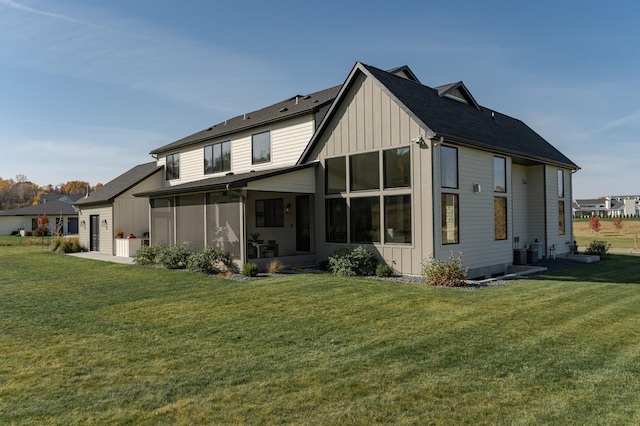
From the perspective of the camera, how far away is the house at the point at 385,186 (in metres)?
12.2

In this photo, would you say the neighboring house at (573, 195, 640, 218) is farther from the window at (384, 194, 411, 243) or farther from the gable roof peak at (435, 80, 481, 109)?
the window at (384, 194, 411, 243)

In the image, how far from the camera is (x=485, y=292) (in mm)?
9766

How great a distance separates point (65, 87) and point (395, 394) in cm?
1709

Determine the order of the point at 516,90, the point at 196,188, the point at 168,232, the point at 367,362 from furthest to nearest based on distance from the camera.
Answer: the point at 516,90
the point at 168,232
the point at 196,188
the point at 367,362

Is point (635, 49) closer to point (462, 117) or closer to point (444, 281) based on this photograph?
point (462, 117)

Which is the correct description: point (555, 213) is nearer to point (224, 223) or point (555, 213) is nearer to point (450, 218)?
point (450, 218)

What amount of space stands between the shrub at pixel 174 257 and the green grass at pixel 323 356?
5.10 m

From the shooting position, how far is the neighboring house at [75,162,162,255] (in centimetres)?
2194

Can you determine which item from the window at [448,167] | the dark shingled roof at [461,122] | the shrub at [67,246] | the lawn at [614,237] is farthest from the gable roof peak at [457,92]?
the shrub at [67,246]

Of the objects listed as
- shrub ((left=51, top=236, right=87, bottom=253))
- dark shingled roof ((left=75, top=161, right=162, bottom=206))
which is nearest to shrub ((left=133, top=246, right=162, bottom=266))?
dark shingled roof ((left=75, top=161, right=162, bottom=206))

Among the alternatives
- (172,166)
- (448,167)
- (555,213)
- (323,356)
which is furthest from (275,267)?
(172,166)

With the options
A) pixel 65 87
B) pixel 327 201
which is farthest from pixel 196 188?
pixel 65 87

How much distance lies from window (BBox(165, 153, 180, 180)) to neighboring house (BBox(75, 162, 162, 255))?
46cm

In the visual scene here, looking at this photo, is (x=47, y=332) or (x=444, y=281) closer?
(x=47, y=332)
